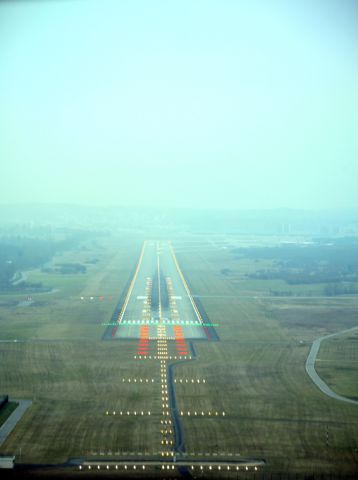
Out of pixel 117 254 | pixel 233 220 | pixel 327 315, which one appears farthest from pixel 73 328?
pixel 233 220

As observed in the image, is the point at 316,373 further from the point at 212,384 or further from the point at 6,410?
the point at 6,410

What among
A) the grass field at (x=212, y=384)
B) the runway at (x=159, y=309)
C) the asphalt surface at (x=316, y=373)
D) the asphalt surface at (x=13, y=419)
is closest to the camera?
the grass field at (x=212, y=384)

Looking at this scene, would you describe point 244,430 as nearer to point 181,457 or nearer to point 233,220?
point 181,457

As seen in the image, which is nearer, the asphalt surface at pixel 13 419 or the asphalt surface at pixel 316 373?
the asphalt surface at pixel 13 419

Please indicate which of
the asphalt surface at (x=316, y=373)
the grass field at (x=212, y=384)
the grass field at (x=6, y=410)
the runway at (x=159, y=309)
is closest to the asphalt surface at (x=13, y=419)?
the grass field at (x=6, y=410)

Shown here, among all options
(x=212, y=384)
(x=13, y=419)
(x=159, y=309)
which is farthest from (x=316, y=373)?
(x=159, y=309)

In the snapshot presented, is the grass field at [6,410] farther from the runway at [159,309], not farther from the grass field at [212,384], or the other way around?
the runway at [159,309]
